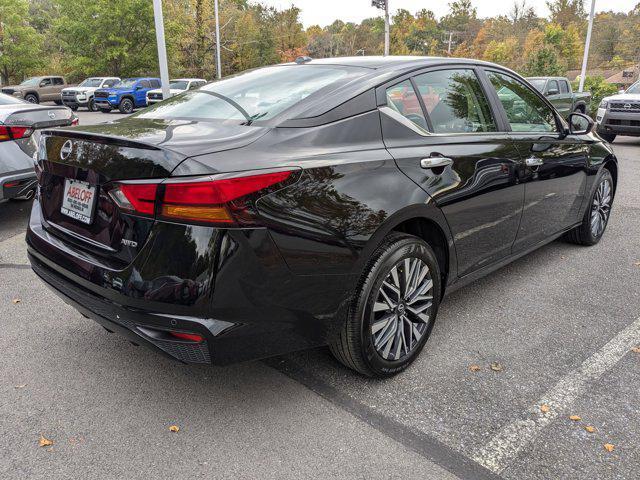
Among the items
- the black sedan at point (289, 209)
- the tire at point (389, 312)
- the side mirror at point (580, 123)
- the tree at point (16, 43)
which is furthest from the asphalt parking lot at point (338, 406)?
the tree at point (16, 43)

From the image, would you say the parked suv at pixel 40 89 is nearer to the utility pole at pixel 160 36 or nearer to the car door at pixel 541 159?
the utility pole at pixel 160 36

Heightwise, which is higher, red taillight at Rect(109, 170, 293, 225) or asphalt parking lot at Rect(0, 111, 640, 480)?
red taillight at Rect(109, 170, 293, 225)

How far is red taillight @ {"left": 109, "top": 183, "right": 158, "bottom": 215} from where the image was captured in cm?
213

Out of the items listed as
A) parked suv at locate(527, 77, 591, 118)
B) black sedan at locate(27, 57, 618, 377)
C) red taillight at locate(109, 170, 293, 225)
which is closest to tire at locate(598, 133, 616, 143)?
parked suv at locate(527, 77, 591, 118)

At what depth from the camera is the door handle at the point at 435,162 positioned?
9.21ft

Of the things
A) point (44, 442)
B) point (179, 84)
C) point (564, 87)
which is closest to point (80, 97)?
point (179, 84)

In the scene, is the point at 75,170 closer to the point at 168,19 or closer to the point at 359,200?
the point at 359,200

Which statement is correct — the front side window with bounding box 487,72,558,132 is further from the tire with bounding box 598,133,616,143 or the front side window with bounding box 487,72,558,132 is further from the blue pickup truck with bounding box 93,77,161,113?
the blue pickup truck with bounding box 93,77,161,113

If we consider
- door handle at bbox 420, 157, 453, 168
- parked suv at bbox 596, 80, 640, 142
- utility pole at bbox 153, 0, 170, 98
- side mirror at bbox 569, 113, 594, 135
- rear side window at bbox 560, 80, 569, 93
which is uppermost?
utility pole at bbox 153, 0, 170, 98

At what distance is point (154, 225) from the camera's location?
214cm

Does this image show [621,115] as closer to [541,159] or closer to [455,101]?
[541,159]

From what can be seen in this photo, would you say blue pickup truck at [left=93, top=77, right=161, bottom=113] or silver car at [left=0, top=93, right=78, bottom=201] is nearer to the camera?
silver car at [left=0, top=93, right=78, bottom=201]

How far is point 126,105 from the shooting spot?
982 inches

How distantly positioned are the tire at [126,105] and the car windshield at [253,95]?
23.5 metres
